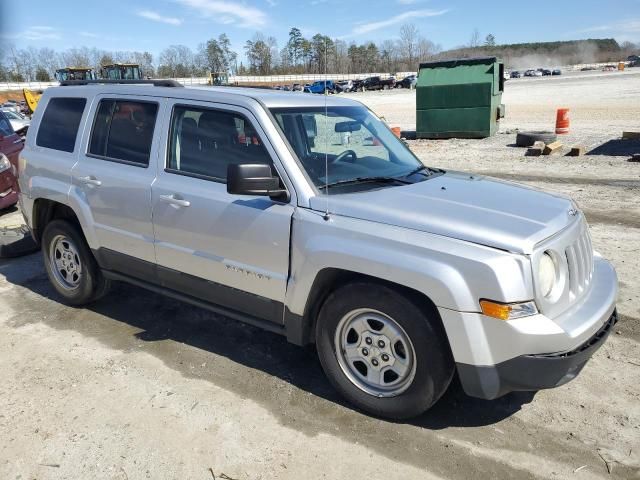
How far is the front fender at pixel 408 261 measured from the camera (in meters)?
2.62

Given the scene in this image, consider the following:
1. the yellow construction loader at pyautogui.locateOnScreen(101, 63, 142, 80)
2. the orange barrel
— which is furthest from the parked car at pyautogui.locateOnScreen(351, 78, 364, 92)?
the orange barrel

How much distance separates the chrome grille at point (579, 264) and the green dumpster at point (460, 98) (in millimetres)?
14332

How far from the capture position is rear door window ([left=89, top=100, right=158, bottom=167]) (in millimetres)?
4090

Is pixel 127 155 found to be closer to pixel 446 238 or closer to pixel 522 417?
pixel 446 238

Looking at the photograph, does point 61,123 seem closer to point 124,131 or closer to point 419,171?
point 124,131

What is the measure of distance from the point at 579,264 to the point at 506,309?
0.80 m

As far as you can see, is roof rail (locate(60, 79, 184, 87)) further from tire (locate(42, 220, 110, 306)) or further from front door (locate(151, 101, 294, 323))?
tire (locate(42, 220, 110, 306))

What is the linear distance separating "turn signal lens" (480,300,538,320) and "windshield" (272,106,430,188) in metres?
1.28

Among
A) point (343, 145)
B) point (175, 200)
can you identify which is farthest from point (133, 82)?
point (343, 145)

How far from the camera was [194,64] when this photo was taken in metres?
100

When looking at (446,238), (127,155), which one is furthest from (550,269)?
(127,155)

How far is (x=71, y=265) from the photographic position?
496 centimetres

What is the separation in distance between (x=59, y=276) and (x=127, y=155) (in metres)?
1.65

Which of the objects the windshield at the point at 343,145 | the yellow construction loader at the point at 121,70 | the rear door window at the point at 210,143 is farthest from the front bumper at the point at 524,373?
the yellow construction loader at the point at 121,70
